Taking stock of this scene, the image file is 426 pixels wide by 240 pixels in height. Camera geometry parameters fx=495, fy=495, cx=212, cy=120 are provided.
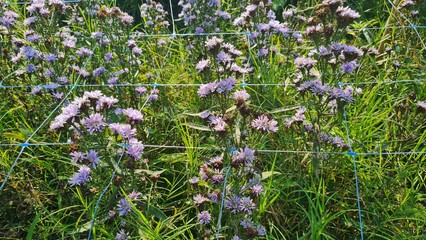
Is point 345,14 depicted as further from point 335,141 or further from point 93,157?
point 93,157

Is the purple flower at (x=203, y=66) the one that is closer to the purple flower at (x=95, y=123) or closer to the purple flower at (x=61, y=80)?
the purple flower at (x=95, y=123)

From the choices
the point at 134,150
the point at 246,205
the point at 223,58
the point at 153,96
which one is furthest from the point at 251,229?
the point at 153,96

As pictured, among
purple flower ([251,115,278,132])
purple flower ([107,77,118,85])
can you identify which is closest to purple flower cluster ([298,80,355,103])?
purple flower ([251,115,278,132])

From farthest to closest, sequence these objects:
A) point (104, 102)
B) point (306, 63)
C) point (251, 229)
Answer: point (306, 63)
point (104, 102)
point (251, 229)

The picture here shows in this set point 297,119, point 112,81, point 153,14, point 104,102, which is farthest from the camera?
point 153,14

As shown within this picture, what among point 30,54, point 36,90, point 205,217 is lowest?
point 205,217

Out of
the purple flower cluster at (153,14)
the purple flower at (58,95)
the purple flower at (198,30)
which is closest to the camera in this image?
the purple flower at (58,95)

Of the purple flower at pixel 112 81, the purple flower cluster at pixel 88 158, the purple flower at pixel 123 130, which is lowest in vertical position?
the purple flower at pixel 112 81

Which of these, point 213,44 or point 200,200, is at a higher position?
point 213,44

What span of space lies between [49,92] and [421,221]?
1760 millimetres

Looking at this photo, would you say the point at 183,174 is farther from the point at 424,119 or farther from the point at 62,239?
the point at 424,119

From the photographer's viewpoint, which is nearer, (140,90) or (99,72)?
(140,90)

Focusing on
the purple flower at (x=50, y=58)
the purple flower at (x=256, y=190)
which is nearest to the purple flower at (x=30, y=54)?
the purple flower at (x=50, y=58)

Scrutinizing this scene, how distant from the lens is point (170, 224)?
70.3 inches
